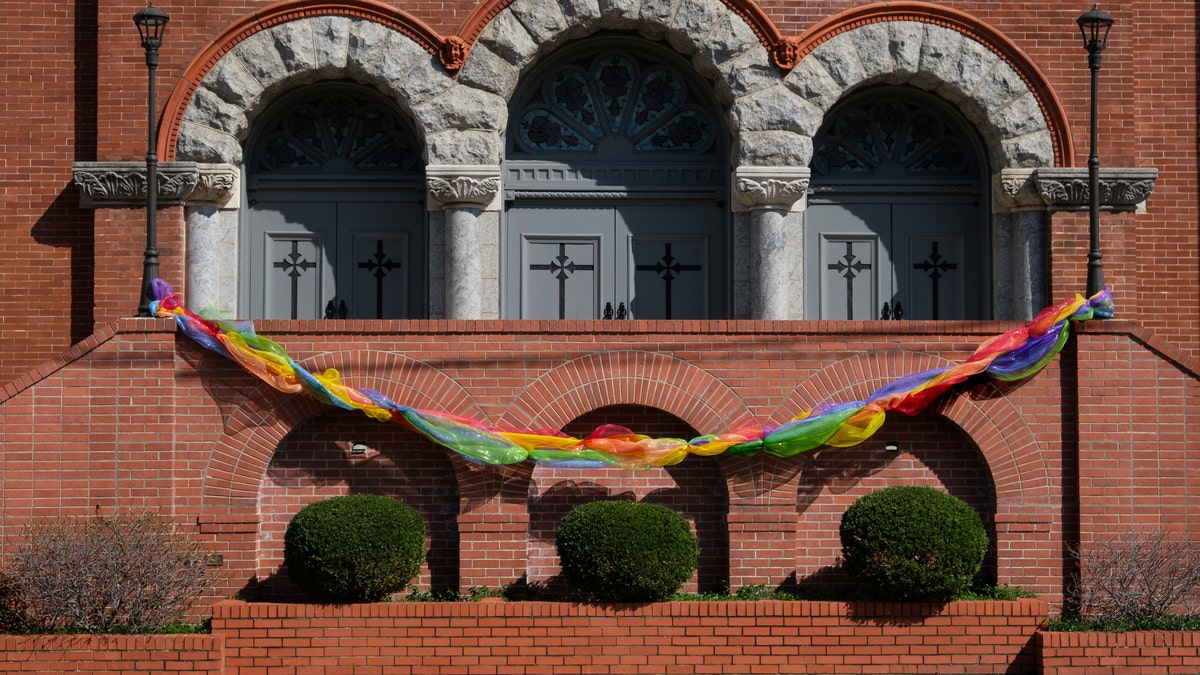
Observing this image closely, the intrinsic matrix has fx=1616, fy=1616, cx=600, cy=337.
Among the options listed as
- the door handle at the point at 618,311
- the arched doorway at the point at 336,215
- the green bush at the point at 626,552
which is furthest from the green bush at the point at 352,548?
the door handle at the point at 618,311

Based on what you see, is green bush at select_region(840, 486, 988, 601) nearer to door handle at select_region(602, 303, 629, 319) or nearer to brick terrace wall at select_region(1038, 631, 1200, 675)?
brick terrace wall at select_region(1038, 631, 1200, 675)

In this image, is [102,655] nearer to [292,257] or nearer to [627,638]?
[627,638]

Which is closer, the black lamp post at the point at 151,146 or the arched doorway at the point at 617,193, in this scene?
the black lamp post at the point at 151,146

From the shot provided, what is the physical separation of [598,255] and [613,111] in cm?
153

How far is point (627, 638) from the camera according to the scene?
13508mm

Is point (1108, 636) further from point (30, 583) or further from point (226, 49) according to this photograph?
point (226, 49)

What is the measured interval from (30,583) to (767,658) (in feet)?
20.0

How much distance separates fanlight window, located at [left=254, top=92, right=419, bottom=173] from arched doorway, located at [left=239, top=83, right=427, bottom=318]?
11 mm

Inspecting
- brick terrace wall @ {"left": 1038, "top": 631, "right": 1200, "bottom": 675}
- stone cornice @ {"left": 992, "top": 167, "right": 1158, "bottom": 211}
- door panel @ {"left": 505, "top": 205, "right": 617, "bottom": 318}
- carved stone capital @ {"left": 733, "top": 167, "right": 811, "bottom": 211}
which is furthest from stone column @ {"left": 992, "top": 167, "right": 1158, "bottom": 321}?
door panel @ {"left": 505, "top": 205, "right": 617, "bottom": 318}

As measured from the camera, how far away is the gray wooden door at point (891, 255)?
17.1 meters

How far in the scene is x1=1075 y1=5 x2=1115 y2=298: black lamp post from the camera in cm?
1488

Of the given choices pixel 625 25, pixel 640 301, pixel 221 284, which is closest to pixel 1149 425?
pixel 640 301

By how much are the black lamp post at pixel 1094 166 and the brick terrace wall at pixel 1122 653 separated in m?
3.21

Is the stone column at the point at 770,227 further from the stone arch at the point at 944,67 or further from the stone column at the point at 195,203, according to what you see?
the stone column at the point at 195,203
